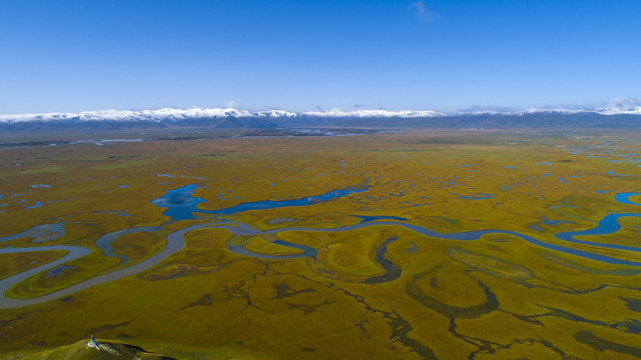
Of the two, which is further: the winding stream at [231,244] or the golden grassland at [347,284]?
the winding stream at [231,244]

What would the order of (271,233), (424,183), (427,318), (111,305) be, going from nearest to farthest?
(427,318) < (111,305) < (271,233) < (424,183)

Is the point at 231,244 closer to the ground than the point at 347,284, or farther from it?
farther from it

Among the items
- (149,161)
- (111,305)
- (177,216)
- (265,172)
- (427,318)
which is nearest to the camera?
(427,318)

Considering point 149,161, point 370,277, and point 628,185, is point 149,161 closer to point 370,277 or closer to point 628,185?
point 370,277

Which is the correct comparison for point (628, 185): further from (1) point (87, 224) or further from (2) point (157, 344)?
(1) point (87, 224)

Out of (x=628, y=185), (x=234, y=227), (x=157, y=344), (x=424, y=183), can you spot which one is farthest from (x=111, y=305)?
(x=628, y=185)

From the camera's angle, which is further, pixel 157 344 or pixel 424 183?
pixel 424 183

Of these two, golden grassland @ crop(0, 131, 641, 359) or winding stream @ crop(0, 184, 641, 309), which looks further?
winding stream @ crop(0, 184, 641, 309)

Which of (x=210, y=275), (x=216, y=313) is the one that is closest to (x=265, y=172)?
(x=210, y=275)

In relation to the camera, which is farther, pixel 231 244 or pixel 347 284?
pixel 231 244
